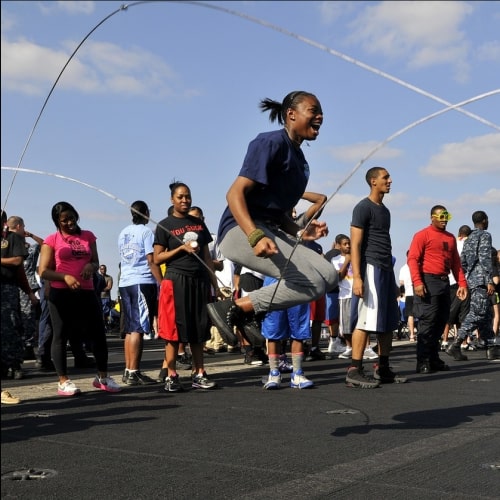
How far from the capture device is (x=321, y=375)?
9.20 m

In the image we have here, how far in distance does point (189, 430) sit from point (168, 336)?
2384 mm

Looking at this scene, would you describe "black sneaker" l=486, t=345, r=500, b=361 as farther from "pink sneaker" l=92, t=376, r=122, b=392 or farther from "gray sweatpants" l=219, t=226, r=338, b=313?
"gray sweatpants" l=219, t=226, r=338, b=313

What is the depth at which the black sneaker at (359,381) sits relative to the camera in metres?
7.73

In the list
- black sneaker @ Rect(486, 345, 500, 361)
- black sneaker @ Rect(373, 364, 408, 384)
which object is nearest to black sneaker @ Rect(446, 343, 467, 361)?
black sneaker @ Rect(486, 345, 500, 361)

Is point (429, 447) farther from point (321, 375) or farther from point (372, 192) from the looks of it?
point (321, 375)

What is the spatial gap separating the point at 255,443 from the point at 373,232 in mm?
3698

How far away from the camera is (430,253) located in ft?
31.0

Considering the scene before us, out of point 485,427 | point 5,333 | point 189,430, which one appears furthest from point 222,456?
point 5,333

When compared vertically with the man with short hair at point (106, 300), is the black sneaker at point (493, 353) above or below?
below

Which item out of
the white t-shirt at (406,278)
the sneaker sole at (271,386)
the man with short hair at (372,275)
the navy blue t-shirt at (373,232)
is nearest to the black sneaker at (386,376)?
the man with short hair at (372,275)

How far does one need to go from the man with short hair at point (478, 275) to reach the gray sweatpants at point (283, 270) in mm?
7670

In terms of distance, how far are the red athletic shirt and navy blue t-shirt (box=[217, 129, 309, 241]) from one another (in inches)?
186

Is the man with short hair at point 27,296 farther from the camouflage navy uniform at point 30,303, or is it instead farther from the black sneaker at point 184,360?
the black sneaker at point 184,360

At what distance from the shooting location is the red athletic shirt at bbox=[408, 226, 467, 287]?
9.44 metres
